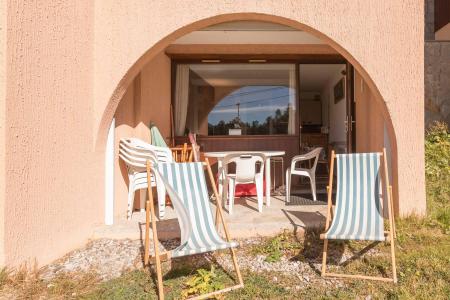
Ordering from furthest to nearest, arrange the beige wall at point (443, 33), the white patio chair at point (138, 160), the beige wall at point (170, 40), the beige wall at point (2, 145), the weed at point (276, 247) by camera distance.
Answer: the beige wall at point (443, 33) < the white patio chair at point (138, 160) < the beige wall at point (170, 40) < the weed at point (276, 247) < the beige wall at point (2, 145)

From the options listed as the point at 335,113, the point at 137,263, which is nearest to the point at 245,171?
the point at 137,263

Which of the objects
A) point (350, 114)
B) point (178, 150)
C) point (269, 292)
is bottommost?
point (269, 292)

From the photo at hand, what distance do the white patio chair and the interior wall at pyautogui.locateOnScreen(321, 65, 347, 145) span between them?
5.84m

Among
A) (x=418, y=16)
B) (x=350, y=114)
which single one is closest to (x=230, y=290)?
(x=418, y=16)

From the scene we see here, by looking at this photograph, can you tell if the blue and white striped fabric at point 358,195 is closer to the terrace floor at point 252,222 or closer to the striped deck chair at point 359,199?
the striped deck chair at point 359,199

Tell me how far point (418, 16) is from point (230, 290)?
3.73m

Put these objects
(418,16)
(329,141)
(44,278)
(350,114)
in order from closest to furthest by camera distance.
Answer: (44,278), (418,16), (350,114), (329,141)

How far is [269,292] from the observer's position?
277 centimetres

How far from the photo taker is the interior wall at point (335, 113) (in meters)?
9.18

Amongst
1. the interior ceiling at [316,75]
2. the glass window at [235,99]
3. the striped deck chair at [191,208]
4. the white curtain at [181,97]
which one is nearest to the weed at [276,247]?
the striped deck chair at [191,208]

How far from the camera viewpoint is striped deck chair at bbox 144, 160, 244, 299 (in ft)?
9.40

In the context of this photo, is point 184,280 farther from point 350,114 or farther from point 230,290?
point 350,114

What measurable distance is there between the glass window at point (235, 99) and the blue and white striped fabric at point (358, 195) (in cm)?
376

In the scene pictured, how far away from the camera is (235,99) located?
25.1 feet
